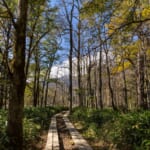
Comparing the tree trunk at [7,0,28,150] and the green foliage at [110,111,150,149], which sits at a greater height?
the tree trunk at [7,0,28,150]

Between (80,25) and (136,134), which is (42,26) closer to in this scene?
(80,25)

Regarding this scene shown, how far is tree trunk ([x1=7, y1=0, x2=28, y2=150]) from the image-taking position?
6.27 m

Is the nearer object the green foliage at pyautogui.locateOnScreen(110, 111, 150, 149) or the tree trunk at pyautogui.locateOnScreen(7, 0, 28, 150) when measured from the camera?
the tree trunk at pyautogui.locateOnScreen(7, 0, 28, 150)

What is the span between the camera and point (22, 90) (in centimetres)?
637

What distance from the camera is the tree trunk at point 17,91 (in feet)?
20.6

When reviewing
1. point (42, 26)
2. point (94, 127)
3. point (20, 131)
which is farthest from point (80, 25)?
point (20, 131)

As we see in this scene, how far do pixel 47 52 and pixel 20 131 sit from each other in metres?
17.5

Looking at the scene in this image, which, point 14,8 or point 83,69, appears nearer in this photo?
Result: point 14,8

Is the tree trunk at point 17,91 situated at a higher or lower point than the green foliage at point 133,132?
higher

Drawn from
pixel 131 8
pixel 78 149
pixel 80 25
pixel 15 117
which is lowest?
pixel 78 149

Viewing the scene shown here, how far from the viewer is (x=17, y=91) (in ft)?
20.6

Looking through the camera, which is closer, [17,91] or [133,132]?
[17,91]

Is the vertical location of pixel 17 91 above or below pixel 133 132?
above

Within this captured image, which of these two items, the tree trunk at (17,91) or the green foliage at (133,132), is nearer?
the tree trunk at (17,91)
